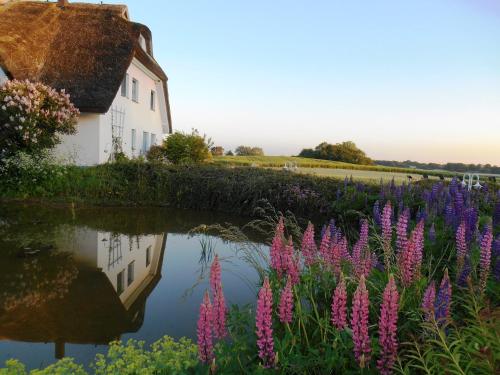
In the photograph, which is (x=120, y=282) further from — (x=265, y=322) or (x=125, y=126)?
(x=125, y=126)

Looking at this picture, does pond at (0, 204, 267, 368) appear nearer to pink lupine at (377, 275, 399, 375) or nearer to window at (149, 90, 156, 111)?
pink lupine at (377, 275, 399, 375)

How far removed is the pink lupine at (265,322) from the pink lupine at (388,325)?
0.52 meters

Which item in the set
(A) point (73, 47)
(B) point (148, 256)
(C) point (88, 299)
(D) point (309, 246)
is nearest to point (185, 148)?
(A) point (73, 47)

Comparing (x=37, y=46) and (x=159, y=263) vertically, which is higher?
(x=37, y=46)

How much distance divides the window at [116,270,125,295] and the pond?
0.04ft

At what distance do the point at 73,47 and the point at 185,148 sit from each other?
6378 mm

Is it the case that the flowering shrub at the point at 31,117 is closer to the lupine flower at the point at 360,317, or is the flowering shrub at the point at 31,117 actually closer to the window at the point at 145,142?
the window at the point at 145,142

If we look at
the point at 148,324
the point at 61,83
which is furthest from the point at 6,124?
the point at 148,324

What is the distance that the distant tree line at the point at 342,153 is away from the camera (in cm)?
4747

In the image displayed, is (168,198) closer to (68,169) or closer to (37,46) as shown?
(68,169)

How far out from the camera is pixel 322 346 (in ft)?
8.20

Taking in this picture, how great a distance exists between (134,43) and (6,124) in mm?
6623

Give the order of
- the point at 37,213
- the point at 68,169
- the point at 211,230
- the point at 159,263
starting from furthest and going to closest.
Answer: the point at 68,169 → the point at 37,213 → the point at 211,230 → the point at 159,263

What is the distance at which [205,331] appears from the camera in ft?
6.64
